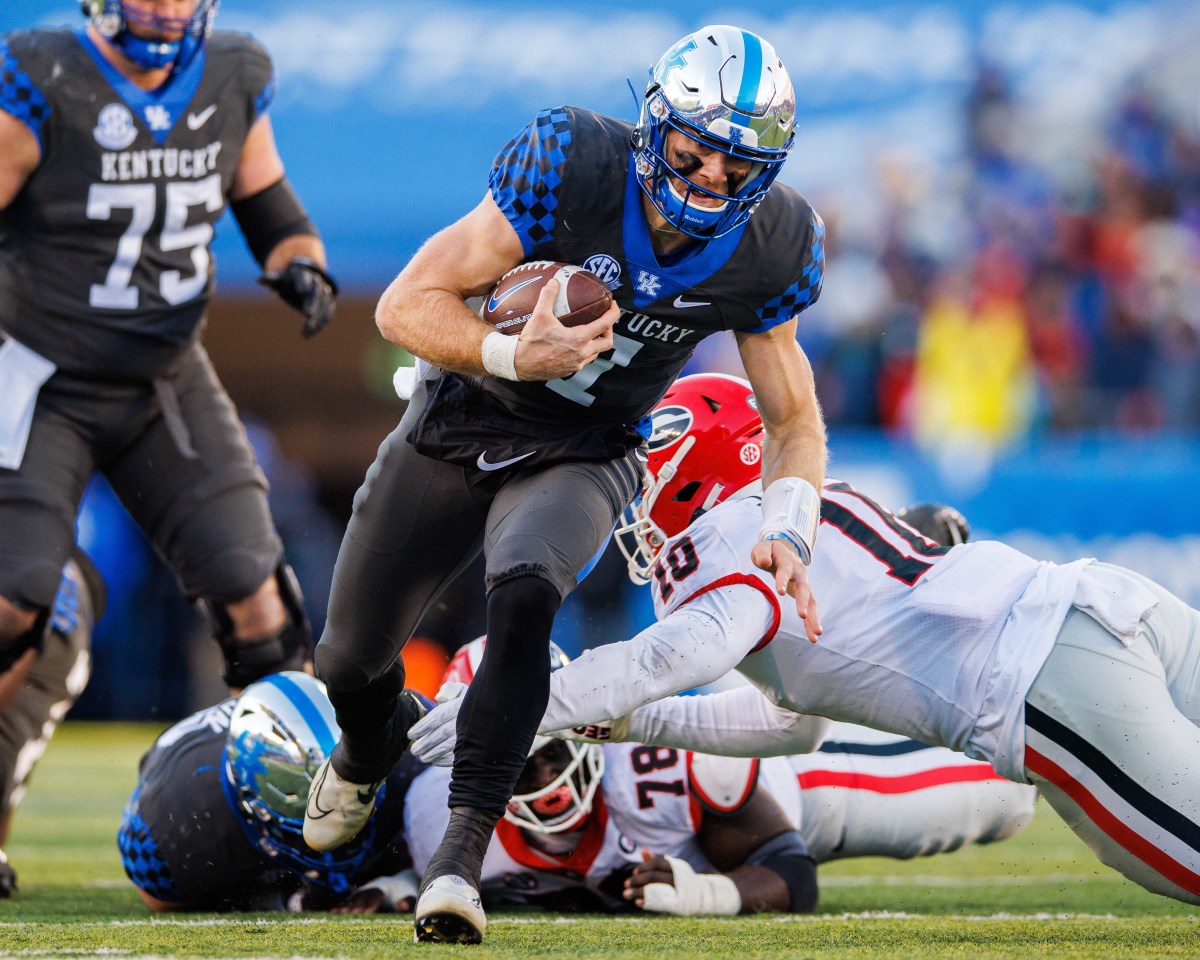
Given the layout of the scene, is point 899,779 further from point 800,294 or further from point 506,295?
point 506,295

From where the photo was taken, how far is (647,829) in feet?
13.2

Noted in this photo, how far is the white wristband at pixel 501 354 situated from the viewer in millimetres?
3137

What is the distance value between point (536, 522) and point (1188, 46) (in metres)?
9.54

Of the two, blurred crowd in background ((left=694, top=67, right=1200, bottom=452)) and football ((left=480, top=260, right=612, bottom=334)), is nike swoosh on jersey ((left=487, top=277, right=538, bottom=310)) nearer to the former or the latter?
football ((left=480, top=260, right=612, bottom=334))

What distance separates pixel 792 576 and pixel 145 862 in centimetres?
177

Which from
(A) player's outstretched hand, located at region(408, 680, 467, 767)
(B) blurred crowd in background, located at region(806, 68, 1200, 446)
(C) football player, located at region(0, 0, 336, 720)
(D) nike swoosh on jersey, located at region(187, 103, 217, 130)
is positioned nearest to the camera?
(A) player's outstretched hand, located at region(408, 680, 467, 767)

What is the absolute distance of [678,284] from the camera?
338 centimetres

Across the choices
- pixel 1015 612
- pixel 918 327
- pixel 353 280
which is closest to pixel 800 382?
pixel 1015 612

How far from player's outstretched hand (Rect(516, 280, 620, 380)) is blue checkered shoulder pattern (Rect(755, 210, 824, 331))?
48 centimetres

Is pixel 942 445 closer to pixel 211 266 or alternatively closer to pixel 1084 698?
pixel 211 266

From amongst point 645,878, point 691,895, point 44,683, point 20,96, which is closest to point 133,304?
point 20,96

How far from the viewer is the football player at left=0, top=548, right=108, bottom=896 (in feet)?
15.0

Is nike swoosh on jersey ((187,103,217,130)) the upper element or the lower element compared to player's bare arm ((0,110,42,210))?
upper

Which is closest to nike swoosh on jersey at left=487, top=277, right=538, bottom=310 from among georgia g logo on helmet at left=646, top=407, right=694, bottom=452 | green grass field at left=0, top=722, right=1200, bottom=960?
georgia g logo on helmet at left=646, top=407, right=694, bottom=452
